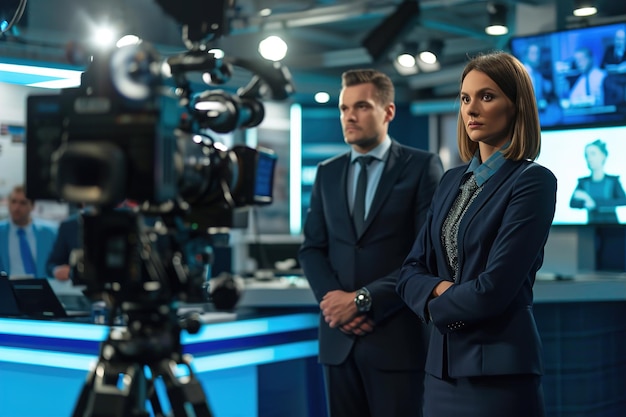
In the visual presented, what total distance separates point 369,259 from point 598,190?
1918 millimetres

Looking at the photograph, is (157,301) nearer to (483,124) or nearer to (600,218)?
(483,124)

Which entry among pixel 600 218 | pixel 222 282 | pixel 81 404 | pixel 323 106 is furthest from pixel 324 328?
pixel 323 106

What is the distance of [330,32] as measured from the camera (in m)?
9.68

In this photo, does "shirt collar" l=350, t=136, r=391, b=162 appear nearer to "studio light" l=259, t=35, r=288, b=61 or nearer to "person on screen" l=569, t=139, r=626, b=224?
"person on screen" l=569, t=139, r=626, b=224

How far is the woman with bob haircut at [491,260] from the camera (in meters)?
2.01

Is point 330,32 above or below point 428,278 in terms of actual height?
above

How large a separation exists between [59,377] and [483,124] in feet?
5.94

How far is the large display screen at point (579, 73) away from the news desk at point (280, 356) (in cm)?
118

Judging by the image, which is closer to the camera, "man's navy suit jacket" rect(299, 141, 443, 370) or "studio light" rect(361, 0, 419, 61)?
"man's navy suit jacket" rect(299, 141, 443, 370)

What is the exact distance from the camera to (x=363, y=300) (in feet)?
8.69

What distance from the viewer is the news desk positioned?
303cm

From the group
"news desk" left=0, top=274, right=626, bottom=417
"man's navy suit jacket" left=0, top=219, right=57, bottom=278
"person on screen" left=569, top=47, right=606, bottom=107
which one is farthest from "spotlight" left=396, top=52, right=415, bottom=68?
"news desk" left=0, top=274, right=626, bottom=417

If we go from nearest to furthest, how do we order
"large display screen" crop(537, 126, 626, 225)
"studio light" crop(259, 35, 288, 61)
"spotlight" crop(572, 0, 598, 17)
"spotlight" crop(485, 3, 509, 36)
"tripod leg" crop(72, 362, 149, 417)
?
"tripod leg" crop(72, 362, 149, 417)
"large display screen" crop(537, 126, 626, 225)
"spotlight" crop(572, 0, 598, 17)
"spotlight" crop(485, 3, 509, 36)
"studio light" crop(259, 35, 288, 61)

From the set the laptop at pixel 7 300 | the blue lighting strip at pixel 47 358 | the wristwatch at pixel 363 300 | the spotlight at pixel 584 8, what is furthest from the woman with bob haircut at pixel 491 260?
the spotlight at pixel 584 8
